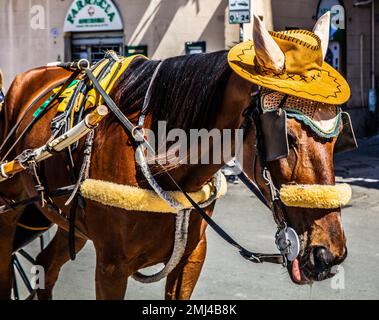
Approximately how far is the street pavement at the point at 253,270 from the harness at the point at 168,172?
143 centimetres

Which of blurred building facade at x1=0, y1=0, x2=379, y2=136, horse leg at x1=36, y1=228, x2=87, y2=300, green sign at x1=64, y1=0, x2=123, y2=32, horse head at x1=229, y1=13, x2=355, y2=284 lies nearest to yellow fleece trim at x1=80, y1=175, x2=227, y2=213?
horse head at x1=229, y1=13, x2=355, y2=284

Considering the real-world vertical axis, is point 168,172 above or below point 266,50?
below

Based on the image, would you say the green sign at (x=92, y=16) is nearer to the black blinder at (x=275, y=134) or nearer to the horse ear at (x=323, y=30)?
the horse ear at (x=323, y=30)

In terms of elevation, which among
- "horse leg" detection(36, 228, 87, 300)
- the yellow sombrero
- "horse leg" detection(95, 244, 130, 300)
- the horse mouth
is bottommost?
"horse leg" detection(36, 228, 87, 300)

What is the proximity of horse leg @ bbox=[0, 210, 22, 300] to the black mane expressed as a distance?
136 centimetres

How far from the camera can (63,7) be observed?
15.1m

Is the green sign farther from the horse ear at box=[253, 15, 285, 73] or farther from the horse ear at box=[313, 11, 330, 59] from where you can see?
the horse ear at box=[253, 15, 285, 73]

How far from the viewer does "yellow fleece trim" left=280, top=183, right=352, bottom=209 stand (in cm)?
238

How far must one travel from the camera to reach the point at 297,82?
8.02ft

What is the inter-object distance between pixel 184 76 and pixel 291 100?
0.63m

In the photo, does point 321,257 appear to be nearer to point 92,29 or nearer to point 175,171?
point 175,171

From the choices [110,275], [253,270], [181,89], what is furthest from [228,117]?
[253,270]

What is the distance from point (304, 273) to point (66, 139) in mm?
1294

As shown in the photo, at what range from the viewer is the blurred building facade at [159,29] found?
43.9 feet
